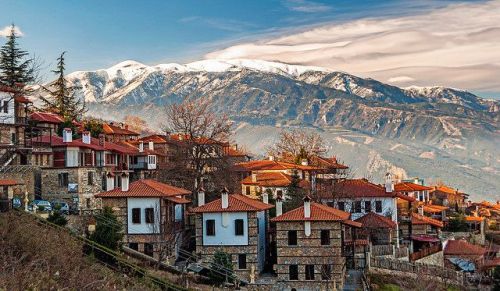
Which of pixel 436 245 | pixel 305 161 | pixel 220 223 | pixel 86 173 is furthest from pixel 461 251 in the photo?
pixel 86 173

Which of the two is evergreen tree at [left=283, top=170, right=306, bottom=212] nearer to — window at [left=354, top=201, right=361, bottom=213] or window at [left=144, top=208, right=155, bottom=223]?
window at [left=354, top=201, right=361, bottom=213]

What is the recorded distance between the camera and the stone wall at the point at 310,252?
121 feet

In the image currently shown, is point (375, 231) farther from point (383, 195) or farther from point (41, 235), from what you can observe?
point (41, 235)

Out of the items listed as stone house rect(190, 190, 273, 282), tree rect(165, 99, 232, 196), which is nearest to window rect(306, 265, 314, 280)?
stone house rect(190, 190, 273, 282)

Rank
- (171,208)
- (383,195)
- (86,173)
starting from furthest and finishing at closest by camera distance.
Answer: (383,195) < (86,173) < (171,208)

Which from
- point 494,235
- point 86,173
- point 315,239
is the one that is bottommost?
point 494,235

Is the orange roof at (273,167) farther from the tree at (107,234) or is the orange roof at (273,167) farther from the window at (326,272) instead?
the tree at (107,234)

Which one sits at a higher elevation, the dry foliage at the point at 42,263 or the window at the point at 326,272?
the dry foliage at the point at 42,263

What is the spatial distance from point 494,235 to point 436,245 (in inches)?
929

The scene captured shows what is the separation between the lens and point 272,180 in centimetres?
6181

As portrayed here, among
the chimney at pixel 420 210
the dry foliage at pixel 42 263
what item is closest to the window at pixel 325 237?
the dry foliage at pixel 42 263

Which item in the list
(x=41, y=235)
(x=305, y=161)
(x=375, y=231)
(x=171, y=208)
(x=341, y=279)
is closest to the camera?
(x=41, y=235)

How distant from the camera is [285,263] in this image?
3728 cm

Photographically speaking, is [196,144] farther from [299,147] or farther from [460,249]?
[299,147]
